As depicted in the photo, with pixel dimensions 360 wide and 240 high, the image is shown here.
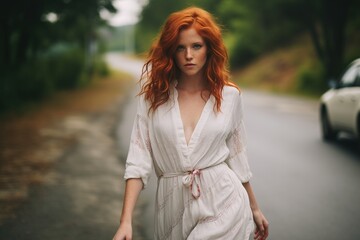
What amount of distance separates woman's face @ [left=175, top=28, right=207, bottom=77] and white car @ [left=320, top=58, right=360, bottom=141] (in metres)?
7.69

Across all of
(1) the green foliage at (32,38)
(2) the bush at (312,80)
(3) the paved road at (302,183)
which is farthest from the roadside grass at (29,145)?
(2) the bush at (312,80)

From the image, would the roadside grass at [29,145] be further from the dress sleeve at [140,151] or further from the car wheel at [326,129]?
the car wheel at [326,129]

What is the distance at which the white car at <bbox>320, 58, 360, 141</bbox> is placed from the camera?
9750mm

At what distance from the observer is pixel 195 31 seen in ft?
7.99

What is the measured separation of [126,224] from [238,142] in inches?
28.9

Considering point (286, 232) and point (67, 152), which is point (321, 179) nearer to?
point (286, 232)

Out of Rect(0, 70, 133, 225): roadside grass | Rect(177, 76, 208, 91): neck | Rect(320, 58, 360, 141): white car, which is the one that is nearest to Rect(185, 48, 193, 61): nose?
Rect(177, 76, 208, 91): neck

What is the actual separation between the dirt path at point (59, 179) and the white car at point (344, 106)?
14.8 feet

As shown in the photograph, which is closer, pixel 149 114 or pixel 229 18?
pixel 149 114

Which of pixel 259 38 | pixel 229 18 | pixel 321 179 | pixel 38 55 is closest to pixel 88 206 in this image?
pixel 321 179

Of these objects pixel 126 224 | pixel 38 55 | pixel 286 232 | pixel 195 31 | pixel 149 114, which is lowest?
pixel 286 232

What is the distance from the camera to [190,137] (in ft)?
7.69

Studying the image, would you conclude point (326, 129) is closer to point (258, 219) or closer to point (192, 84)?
point (258, 219)

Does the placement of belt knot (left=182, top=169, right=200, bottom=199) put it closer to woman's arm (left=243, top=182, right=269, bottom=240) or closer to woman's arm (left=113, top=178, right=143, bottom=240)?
woman's arm (left=113, top=178, right=143, bottom=240)
